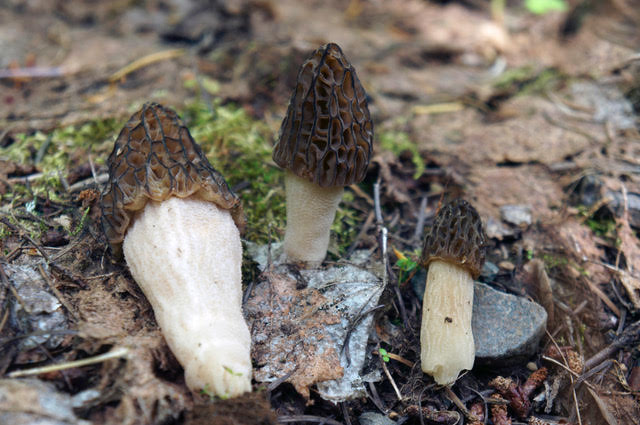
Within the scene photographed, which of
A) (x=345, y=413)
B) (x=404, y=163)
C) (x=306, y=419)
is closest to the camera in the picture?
(x=306, y=419)

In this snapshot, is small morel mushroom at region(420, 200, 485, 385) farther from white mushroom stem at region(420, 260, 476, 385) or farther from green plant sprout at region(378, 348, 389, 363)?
green plant sprout at region(378, 348, 389, 363)

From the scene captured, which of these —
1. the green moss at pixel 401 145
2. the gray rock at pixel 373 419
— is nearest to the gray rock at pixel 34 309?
the gray rock at pixel 373 419

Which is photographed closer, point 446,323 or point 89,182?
point 446,323

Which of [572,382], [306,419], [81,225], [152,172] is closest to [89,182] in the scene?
[81,225]

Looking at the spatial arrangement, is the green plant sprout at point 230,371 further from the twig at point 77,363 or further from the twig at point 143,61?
the twig at point 143,61

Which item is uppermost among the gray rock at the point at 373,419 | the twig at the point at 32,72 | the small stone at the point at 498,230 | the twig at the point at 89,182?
the twig at the point at 32,72

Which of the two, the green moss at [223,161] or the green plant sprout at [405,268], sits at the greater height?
the green moss at [223,161]

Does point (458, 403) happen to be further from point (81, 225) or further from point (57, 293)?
point (81, 225)
